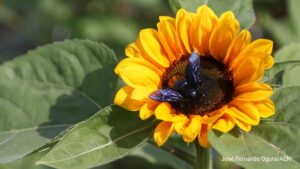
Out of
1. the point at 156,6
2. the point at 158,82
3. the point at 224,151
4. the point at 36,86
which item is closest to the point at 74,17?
the point at 156,6

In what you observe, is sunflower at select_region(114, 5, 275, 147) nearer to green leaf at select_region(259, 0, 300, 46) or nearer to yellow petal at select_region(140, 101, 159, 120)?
yellow petal at select_region(140, 101, 159, 120)

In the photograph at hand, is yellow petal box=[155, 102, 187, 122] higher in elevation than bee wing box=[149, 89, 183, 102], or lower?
lower

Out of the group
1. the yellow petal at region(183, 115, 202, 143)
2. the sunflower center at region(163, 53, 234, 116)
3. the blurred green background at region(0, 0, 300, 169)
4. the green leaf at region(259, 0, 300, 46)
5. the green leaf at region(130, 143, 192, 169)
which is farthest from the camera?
the blurred green background at region(0, 0, 300, 169)

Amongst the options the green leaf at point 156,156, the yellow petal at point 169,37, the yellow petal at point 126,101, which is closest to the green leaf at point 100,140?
the yellow petal at point 126,101

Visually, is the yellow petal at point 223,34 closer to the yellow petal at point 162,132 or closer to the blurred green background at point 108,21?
the yellow petal at point 162,132

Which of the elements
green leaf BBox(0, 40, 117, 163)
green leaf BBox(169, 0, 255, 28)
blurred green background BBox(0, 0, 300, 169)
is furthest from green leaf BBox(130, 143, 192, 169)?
green leaf BBox(169, 0, 255, 28)

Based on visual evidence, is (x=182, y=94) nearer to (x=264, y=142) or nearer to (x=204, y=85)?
(x=204, y=85)
